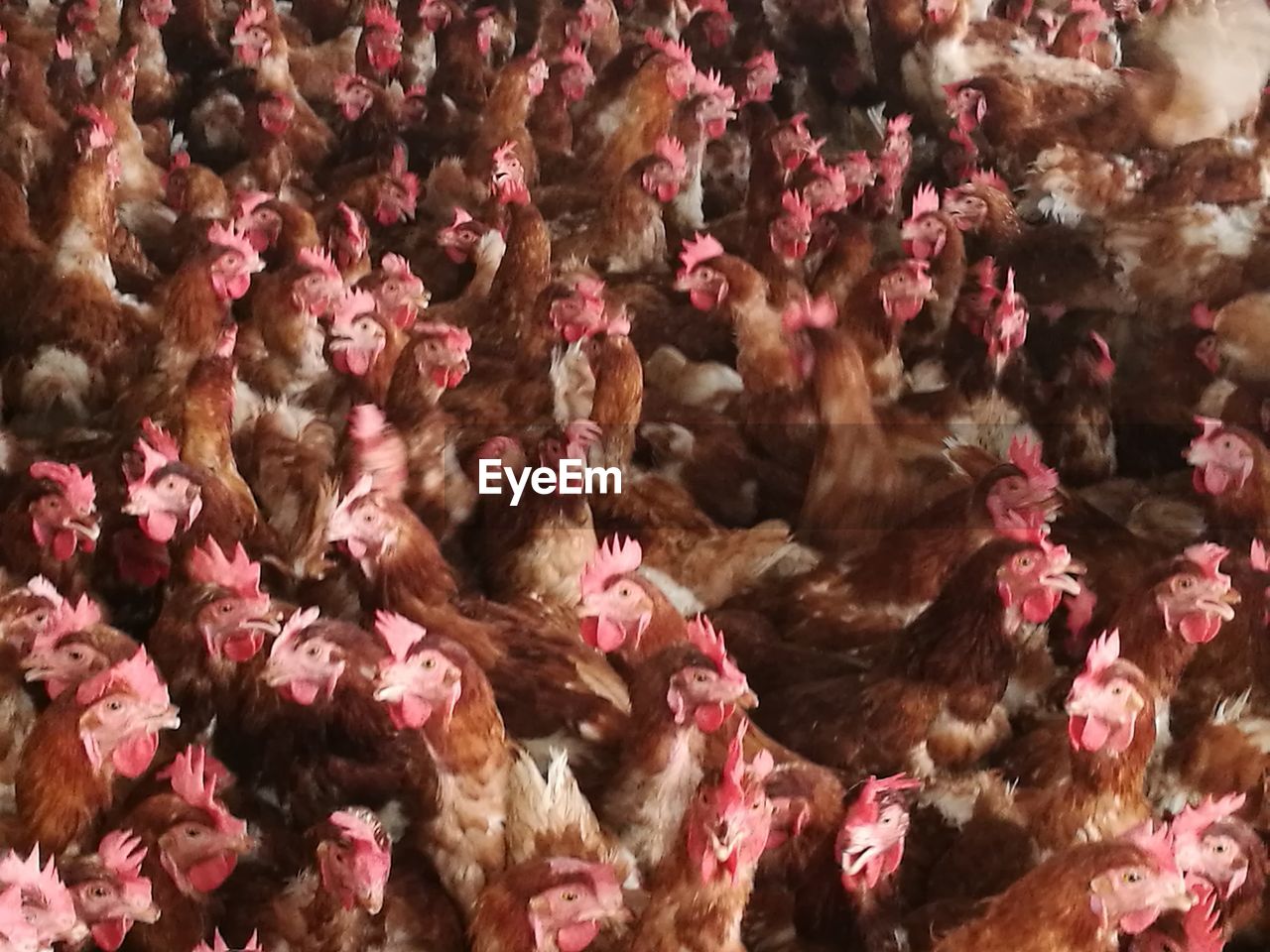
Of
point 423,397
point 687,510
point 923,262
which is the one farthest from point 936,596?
point 423,397

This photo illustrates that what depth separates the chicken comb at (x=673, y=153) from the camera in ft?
5.54

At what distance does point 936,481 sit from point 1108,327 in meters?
0.38

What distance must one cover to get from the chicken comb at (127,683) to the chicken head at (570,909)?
17.6 inches

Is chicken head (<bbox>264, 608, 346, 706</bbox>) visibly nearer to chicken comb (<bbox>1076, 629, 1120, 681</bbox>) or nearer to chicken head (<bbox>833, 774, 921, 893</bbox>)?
chicken head (<bbox>833, 774, 921, 893</bbox>)

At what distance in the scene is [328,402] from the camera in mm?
1467

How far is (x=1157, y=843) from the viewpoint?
1.08 metres

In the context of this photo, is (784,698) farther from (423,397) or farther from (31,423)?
(31,423)

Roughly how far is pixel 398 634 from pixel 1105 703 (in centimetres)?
77

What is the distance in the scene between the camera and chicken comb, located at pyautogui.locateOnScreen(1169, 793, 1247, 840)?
112 centimetres

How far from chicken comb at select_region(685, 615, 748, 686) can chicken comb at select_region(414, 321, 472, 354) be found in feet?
1.59

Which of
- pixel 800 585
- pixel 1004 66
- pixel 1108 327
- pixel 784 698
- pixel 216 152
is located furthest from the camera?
pixel 1004 66

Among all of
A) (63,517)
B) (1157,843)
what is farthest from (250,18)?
(1157,843)

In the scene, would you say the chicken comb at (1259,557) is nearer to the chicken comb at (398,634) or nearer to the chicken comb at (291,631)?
the chicken comb at (398,634)

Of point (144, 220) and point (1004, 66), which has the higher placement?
point (1004, 66)
